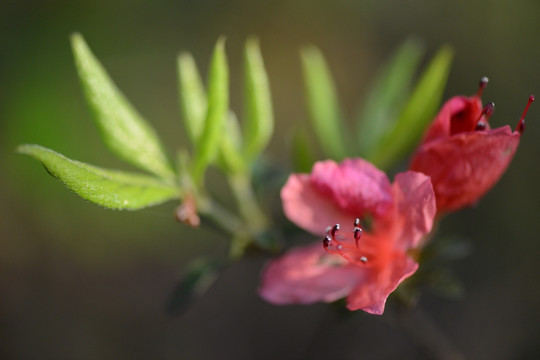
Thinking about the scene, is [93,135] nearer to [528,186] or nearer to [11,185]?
[11,185]

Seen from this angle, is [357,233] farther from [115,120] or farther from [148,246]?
[148,246]

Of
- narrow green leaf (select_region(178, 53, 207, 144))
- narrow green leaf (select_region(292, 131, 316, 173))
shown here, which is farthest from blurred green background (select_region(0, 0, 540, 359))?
narrow green leaf (select_region(178, 53, 207, 144))

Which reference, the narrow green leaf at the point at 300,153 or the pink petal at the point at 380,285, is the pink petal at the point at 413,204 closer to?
the pink petal at the point at 380,285

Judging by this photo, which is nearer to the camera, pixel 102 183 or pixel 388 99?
pixel 102 183

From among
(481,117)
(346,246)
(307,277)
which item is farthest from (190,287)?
(481,117)

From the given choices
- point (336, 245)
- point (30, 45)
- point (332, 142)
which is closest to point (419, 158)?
point (336, 245)

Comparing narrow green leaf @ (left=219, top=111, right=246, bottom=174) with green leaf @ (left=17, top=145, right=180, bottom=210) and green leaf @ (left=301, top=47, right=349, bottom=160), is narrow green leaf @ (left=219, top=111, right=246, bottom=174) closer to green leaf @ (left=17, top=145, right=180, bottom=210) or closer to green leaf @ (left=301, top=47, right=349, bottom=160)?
green leaf @ (left=17, top=145, right=180, bottom=210)
